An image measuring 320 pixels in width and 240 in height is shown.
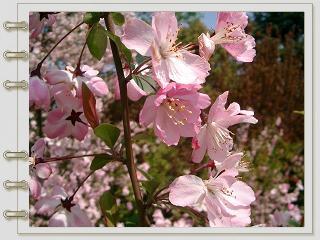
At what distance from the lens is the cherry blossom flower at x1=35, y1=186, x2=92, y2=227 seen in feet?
3.47

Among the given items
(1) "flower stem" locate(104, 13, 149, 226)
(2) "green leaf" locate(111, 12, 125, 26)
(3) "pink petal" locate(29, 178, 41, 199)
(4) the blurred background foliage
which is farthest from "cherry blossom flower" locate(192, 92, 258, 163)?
(4) the blurred background foliage

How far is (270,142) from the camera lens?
359cm

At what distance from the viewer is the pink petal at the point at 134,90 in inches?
39.4

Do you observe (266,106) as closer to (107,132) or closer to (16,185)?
(16,185)

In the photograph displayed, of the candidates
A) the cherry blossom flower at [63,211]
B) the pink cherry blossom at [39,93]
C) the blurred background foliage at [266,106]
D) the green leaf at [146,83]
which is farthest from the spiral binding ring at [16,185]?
the blurred background foliage at [266,106]

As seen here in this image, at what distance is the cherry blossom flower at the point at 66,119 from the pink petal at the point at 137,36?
17 cm

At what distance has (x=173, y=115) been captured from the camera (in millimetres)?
956

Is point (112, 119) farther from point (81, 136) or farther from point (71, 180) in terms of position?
point (81, 136)
